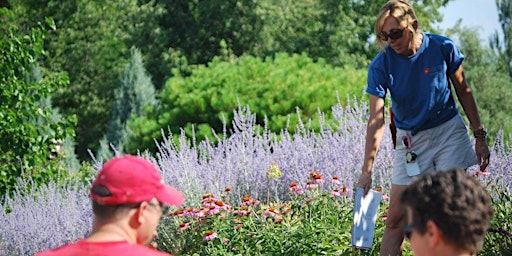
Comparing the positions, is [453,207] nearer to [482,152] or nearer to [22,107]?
[482,152]

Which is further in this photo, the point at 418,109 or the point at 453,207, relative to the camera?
the point at 418,109

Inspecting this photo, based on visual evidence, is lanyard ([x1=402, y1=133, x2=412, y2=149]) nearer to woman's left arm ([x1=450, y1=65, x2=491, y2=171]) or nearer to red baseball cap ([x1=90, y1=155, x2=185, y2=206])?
woman's left arm ([x1=450, y1=65, x2=491, y2=171])

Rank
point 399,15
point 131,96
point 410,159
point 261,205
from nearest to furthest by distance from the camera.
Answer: point 399,15 → point 410,159 → point 261,205 → point 131,96

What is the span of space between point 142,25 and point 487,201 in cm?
2472

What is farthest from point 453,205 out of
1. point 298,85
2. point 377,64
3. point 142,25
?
point 142,25

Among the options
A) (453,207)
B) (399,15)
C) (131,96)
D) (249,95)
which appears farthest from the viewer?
(131,96)

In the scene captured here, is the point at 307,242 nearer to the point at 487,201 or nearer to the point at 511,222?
the point at 511,222

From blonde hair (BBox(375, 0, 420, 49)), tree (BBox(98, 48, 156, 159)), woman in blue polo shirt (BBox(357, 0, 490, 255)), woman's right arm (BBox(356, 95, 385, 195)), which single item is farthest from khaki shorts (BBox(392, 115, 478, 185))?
tree (BBox(98, 48, 156, 159))

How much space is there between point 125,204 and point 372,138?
111 inches

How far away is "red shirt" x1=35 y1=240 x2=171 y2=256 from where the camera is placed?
2650 millimetres

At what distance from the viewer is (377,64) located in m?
5.34

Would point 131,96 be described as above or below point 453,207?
below

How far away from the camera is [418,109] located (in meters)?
5.31

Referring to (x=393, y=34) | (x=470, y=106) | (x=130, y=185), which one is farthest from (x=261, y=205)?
(x=130, y=185)
